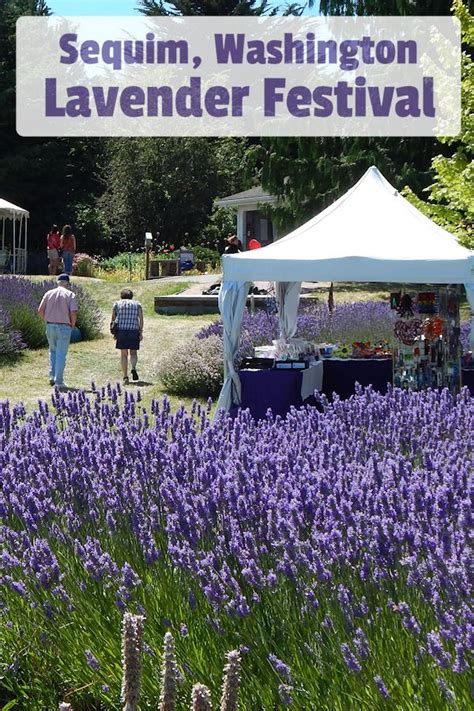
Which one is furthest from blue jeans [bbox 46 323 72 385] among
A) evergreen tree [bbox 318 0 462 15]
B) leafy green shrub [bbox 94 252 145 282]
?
leafy green shrub [bbox 94 252 145 282]

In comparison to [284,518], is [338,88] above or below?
above

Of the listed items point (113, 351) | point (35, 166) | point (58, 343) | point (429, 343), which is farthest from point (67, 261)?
point (429, 343)

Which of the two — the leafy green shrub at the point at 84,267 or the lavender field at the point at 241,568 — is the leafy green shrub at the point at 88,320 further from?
the lavender field at the point at 241,568

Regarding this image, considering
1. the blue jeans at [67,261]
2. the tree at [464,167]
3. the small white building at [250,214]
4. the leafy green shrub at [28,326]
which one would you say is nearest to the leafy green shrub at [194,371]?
the tree at [464,167]

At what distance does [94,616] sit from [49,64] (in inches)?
→ 1579

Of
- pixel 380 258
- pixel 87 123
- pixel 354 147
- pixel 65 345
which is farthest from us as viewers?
pixel 87 123

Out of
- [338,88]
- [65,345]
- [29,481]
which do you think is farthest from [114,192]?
[29,481]

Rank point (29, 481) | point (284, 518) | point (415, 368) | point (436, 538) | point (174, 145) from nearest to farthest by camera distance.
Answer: point (436, 538) → point (284, 518) → point (29, 481) → point (415, 368) → point (174, 145)

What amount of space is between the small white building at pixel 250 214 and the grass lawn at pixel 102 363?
12469mm

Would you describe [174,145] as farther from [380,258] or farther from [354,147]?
[380,258]

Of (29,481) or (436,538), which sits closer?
(436,538)

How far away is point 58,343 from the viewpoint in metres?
14.1

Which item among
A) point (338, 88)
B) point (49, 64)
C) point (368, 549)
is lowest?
point (368, 549)

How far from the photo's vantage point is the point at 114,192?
40.0 meters
